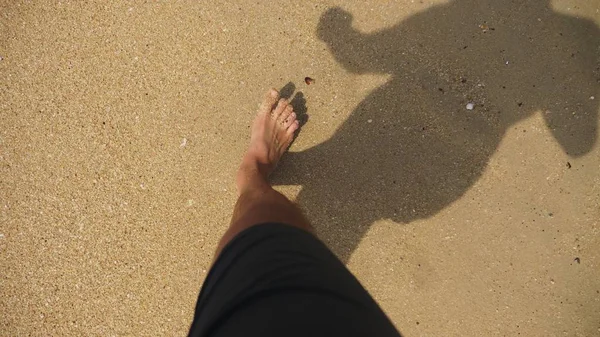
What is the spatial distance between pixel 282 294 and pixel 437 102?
138 cm

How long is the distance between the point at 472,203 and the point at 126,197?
1.71 metres

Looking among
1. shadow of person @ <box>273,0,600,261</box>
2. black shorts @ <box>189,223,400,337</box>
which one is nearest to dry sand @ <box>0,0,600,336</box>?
shadow of person @ <box>273,0,600,261</box>

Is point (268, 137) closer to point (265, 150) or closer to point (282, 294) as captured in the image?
point (265, 150)

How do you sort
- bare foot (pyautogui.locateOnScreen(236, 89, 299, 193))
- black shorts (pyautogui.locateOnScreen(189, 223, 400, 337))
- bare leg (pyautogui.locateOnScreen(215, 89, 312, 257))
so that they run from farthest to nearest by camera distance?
bare foot (pyautogui.locateOnScreen(236, 89, 299, 193)), bare leg (pyautogui.locateOnScreen(215, 89, 312, 257)), black shorts (pyautogui.locateOnScreen(189, 223, 400, 337))

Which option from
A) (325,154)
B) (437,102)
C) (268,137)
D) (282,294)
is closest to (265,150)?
(268,137)

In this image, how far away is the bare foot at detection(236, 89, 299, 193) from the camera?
2.08 m

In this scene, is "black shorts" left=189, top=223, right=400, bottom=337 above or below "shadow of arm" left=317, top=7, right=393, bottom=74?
below

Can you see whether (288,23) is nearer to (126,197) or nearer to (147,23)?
(147,23)

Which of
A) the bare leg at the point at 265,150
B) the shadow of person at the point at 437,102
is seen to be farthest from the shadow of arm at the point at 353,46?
the bare leg at the point at 265,150

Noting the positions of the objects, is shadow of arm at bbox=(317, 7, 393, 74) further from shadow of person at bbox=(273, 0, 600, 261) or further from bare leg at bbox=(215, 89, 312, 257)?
bare leg at bbox=(215, 89, 312, 257)

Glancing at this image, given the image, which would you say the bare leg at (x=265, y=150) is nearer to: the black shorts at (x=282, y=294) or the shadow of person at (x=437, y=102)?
the shadow of person at (x=437, y=102)

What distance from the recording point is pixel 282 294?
119 centimetres

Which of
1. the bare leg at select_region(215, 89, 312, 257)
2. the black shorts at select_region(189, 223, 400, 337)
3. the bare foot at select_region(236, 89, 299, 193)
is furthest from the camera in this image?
the bare foot at select_region(236, 89, 299, 193)

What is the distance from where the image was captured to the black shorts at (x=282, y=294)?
112cm
